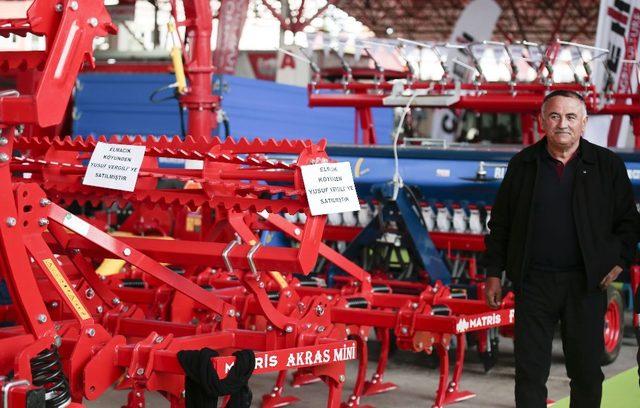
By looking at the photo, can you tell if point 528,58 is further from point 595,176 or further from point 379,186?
point 595,176

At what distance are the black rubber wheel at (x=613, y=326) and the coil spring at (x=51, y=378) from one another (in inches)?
157

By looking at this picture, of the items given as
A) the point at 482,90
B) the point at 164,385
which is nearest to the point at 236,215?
the point at 164,385

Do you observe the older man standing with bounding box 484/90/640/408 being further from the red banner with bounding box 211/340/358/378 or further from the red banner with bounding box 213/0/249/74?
the red banner with bounding box 213/0/249/74

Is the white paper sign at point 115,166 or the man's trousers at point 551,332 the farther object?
the white paper sign at point 115,166

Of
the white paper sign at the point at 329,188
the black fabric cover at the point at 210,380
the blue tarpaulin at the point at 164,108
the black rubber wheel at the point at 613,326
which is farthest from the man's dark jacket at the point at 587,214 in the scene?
the blue tarpaulin at the point at 164,108

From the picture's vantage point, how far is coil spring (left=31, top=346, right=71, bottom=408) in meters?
3.96

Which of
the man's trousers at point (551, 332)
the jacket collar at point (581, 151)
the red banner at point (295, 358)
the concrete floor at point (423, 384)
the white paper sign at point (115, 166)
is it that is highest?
the jacket collar at point (581, 151)

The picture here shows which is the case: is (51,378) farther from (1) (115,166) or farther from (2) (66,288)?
(1) (115,166)

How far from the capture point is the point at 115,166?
15.7 ft

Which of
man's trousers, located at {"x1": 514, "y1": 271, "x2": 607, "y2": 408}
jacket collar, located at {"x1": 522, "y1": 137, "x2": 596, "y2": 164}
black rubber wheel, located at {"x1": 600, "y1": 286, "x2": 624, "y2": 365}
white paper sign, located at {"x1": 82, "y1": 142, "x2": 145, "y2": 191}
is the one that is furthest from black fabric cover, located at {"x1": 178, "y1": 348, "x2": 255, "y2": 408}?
black rubber wheel, located at {"x1": 600, "y1": 286, "x2": 624, "y2": 365}

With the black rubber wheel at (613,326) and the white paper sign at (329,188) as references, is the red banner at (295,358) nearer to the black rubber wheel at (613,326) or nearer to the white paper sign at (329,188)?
the white paper sign at (329,188)

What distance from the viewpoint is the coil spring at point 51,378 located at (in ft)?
13.0

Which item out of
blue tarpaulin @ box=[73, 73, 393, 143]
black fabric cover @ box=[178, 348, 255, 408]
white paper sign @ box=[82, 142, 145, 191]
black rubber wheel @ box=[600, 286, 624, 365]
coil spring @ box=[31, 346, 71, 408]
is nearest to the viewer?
coil spring @ box=[31, 346, 71, 408]

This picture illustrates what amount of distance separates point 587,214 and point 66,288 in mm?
1966
